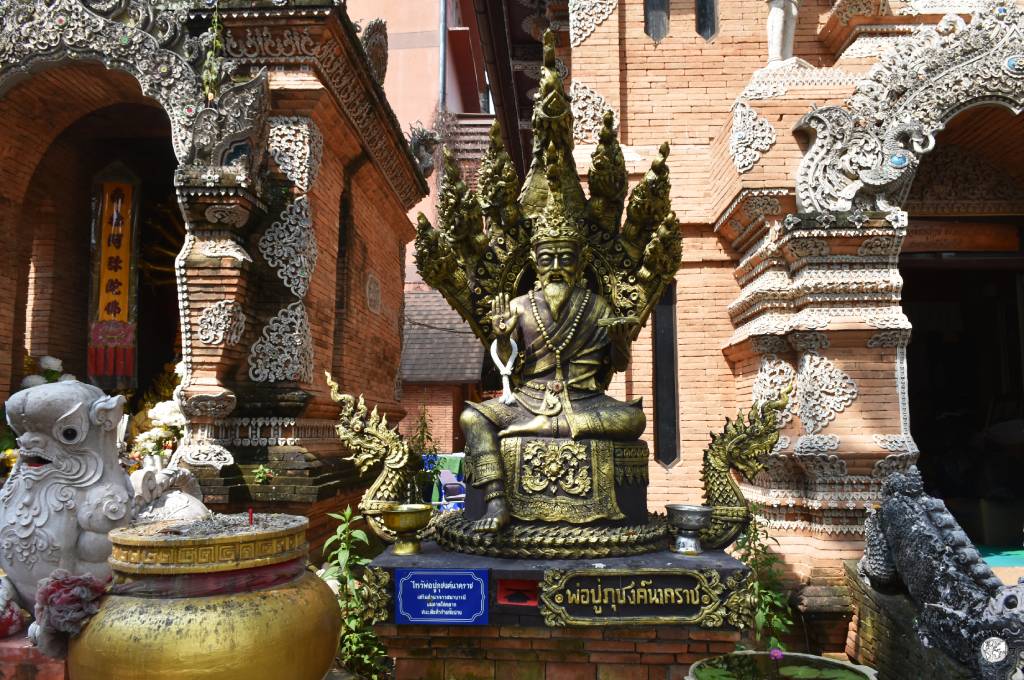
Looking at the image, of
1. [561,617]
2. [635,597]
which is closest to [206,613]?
[561,617]

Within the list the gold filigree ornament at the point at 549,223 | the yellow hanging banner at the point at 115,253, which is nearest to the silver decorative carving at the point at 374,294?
the yellow hanging banner at the point at 115,253

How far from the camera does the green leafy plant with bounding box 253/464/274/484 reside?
24.1 feet

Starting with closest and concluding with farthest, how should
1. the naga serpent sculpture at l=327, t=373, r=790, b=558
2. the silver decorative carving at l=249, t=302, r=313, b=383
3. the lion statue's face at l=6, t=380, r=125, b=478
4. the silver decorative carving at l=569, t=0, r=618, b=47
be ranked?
the lion statue's face at l=6, t=380, r=125, b=478 < the naga serpent sculpture at l=327, t=373, r=790, b=558 < the silver decorative carving at l=249, t=302, r=313, b=383 < the silver decorative carving at l=569, t=0, r=618, b=47

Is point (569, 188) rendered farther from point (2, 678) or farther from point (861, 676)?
point (2, 678)

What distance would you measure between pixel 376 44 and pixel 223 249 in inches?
203

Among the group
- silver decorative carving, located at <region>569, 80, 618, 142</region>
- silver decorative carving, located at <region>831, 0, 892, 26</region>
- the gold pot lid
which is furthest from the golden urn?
silver decorative carving, located at <region>831, 0, 892, 26</region>

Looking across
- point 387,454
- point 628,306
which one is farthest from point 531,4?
point 387,454

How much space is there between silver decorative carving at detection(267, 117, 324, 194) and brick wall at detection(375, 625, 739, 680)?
557 centimetres

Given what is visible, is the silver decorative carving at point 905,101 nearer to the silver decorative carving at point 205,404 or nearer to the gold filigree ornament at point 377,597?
the gold filigree ornament at point 377,597

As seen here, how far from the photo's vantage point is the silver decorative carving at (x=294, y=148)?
8.15 meters

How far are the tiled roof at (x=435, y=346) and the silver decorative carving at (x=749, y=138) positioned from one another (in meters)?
10.00

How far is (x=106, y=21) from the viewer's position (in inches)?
304

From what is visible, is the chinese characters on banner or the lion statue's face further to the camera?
the chinese characters on banner

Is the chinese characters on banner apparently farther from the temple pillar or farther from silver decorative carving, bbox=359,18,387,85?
the temple pillar
